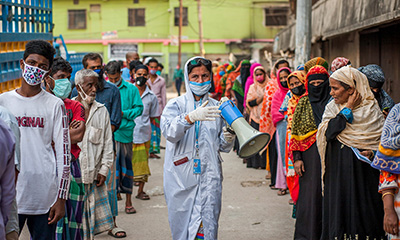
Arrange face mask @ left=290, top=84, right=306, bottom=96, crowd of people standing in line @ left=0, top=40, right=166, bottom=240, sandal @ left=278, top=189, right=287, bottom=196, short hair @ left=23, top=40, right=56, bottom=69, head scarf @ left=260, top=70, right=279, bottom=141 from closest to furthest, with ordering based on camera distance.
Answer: crowd of people standing in line @ left=0, top=40, right=166, bottom=240, short hair @ left=23, top=40, right=56, bottom=69, face mask @ left=290, top=84, right=306, bottom=96, sandal @ left=278, top=189, right=287, bottom=196, head scarf @ left=260, top=70, right=279, bottom=141

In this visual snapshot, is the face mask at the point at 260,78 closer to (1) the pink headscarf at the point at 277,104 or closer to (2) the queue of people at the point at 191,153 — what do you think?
(1) the pink headscarf at the point at 277,104

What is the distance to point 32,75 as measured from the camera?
12.6ft

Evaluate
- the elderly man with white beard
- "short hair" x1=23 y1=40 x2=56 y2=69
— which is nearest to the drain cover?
the elderly man with white beard

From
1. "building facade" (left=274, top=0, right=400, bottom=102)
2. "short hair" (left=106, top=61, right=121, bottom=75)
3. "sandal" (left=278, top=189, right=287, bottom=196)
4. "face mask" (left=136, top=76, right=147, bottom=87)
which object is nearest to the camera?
"short hair" (left=106, top=61, right=121, bottom=75)

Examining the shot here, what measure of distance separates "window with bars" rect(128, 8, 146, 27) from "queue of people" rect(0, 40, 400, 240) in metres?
38.4

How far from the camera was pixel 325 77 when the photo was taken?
568cm

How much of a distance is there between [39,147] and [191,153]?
125cm

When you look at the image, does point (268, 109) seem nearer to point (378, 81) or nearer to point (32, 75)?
point (378, 81)

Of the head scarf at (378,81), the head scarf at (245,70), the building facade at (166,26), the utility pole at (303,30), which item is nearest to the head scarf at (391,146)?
the head scarf at (378,81)

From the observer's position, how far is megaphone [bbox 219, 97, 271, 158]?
386cm

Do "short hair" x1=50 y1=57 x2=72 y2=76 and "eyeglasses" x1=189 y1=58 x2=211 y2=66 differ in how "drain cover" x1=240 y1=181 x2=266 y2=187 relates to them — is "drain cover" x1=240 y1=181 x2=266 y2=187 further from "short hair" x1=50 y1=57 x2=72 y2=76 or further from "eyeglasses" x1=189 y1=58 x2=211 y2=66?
"eyeglasses" x1=189 y1=58 x2=211 y2=66

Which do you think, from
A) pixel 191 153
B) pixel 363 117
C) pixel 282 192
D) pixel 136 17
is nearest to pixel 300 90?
pixel 363 117

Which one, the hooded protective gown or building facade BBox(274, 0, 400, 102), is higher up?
building facade BBox(274, 0, 400, 102)

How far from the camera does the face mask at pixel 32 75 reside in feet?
12.6
